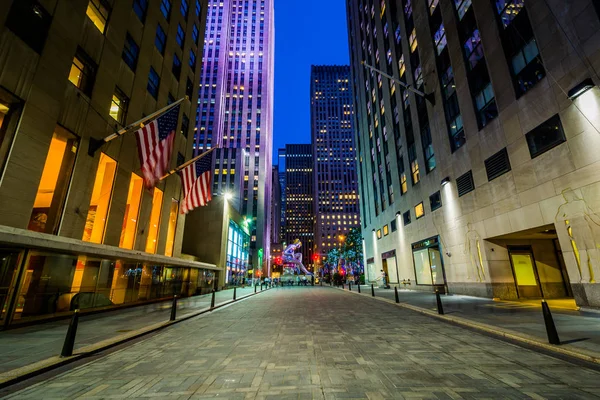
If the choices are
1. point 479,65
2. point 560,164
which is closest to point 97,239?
point 560,164

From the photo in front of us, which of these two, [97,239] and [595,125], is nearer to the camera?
[595,125]

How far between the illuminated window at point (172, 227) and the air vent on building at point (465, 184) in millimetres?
24283

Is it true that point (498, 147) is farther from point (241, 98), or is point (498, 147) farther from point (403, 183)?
point (241, 98)

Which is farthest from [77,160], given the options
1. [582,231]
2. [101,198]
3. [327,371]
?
[582,231]

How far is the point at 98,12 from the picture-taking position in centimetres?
1589

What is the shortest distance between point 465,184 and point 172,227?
25.4 m

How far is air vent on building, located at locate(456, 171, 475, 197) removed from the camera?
18.3m

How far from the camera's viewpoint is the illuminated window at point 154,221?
21391 mm

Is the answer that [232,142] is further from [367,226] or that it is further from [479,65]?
[479,65]

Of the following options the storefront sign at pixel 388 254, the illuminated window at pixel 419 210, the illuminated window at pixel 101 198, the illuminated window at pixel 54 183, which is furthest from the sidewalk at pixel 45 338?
the storefront sign at pixel 388 254

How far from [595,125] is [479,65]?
9757 millimetres

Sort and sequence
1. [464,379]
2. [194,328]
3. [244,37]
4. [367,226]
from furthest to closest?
[244,37] < [367,226] < [194,328] < [464,379]

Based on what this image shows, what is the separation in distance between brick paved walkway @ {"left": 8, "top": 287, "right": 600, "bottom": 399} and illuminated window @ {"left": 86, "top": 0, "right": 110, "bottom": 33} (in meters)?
18.7

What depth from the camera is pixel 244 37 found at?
120m
